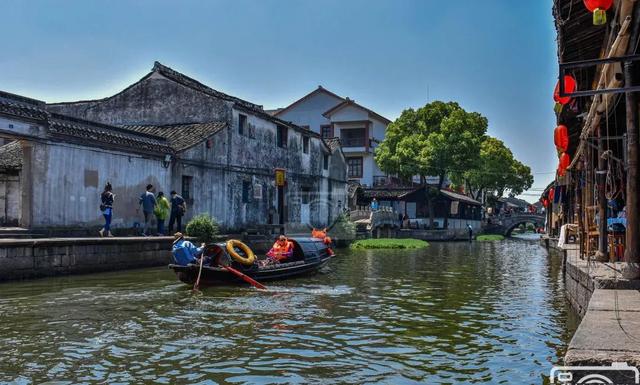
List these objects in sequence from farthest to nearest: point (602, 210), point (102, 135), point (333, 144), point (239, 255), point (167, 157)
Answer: point (333, 144) → point (167, 157) → point (102, 135) → point (239, 255) → point (602, 210)

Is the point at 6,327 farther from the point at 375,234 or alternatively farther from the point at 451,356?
the point at 375,234

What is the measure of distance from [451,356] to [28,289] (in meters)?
9.70

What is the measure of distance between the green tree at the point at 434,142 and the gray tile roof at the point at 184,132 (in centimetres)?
2020

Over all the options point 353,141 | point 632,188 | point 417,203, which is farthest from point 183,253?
point 353,141

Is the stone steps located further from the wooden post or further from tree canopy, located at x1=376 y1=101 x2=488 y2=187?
tree canopy, located at x1=376 y1=101 x2=488 y2=187

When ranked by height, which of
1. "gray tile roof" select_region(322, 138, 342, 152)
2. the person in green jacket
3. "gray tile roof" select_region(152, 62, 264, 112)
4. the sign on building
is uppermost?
"gray tile roof" select_region(152, 62, 264, 112)

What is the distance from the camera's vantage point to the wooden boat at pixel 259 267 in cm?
1376

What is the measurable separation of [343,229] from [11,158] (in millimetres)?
17590

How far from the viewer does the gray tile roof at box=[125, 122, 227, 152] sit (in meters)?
24.0

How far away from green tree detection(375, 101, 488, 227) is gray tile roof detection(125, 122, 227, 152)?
2020 centimetres

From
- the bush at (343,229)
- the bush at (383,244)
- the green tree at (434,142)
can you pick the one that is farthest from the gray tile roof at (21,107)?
the green tree at (434,142)

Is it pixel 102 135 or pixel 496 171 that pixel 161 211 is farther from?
pixel 496 171

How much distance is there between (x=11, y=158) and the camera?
21781mm

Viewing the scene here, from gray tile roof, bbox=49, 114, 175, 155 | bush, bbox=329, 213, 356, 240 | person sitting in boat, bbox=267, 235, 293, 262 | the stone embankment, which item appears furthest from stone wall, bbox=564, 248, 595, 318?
bush, bbox=329, 213, 356, 240
